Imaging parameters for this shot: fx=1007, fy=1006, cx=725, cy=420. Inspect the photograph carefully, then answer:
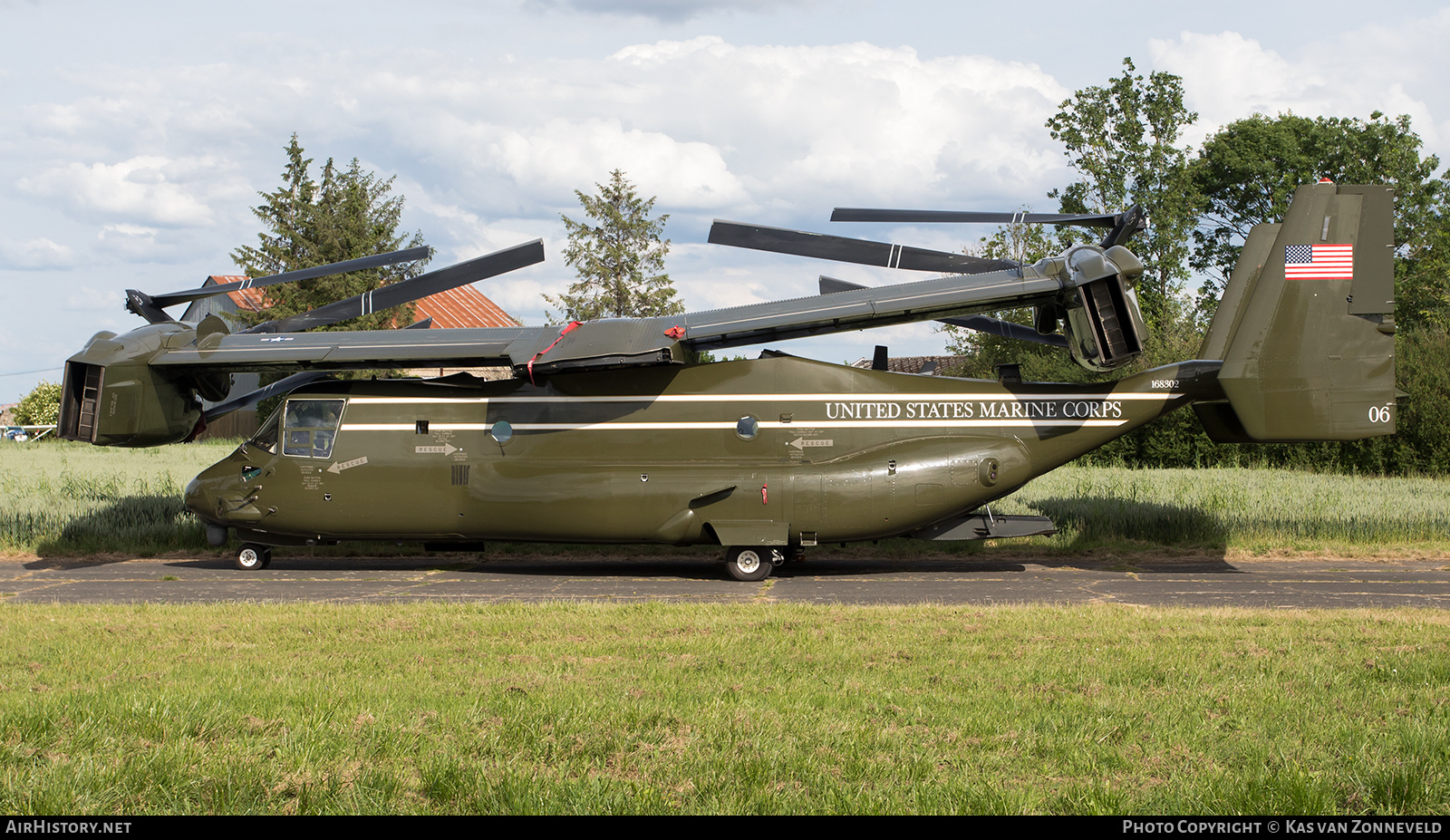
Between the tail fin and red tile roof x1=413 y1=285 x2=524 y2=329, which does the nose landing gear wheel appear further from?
red tile roof x1=413 y1=285 x2=524 y2=329

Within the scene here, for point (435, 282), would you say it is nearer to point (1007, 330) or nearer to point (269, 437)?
point (269, 437)

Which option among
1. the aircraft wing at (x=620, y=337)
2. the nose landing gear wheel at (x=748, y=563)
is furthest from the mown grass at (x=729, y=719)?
the aircraft wing at (x=620, y=337)

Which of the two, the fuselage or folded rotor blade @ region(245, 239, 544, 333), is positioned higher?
folded rotor blade @ region(245, 239, 544, 333)

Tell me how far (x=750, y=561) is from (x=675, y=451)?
6.99ft

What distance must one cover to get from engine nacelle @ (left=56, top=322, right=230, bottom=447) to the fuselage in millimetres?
1634

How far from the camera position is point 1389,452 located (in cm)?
3122

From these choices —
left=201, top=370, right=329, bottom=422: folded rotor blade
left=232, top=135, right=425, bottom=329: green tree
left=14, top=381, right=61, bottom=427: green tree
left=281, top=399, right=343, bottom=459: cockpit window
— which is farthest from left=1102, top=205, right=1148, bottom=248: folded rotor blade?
left=14, top=381, right=61, bottom=427: green tree

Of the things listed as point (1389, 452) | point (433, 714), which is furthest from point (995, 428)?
point (1389, 452)

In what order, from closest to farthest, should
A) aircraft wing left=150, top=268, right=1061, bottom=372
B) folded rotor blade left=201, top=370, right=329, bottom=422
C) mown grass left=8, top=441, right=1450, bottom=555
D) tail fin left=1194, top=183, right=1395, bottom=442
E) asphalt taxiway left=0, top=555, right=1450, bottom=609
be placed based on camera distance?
asphalt taxiway left=0, top=555, right=1450, bottom=609 < aircraft wing left=150, top=268, right=1061, bottom=372 < tail fin left=1194, top=183, right=1395, bottom=442 < folded rotor blade left=201, top=370, right=329, bottom=422 < mown grass left=8, top=441, right=1450, bottom=555

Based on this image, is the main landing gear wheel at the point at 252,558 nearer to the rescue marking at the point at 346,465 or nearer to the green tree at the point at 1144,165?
the rescue marking at the point at 346,465

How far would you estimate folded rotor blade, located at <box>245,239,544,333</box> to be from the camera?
634 inches

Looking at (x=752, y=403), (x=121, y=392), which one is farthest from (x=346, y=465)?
(x=752, y=403)

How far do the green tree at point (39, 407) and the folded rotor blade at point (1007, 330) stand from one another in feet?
198

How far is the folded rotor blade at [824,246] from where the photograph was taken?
630 inches
